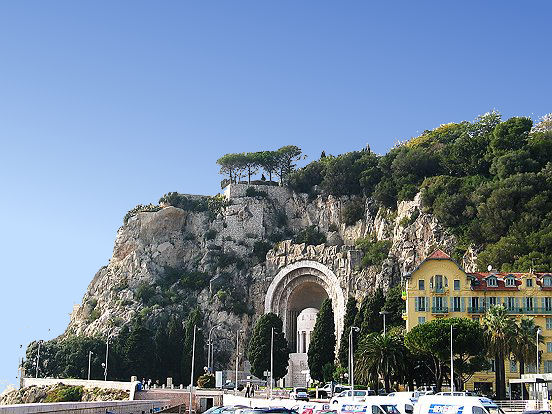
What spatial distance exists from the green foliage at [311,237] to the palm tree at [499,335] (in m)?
47.2

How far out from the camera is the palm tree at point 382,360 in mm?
61719

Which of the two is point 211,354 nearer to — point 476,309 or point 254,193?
point 254,193

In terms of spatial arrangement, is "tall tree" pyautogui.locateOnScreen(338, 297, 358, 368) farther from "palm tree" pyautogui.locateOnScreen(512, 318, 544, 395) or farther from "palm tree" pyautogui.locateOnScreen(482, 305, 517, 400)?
"palm tree" pyautogui.locateOnScreen(512, 318, 544, 395)

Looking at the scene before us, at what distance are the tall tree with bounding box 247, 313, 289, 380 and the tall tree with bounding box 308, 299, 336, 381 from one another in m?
4.82

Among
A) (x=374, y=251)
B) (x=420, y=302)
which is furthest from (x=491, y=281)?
(x=374, y=251)

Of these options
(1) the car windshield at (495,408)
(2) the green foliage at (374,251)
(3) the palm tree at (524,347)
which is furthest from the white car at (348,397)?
(2) the green foliage at (374,251)

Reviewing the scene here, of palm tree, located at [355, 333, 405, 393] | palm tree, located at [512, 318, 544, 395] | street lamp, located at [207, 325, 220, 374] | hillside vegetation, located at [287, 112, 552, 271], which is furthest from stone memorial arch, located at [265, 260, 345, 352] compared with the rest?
palm tree, located at [512, 318, 544, 395]

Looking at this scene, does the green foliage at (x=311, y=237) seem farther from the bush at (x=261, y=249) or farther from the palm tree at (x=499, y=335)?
the palm tree at (x=499, y=335)

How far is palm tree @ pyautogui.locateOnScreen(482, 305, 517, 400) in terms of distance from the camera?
60188mm

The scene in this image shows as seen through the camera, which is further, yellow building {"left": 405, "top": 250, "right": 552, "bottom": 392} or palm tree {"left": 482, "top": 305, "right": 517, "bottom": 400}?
yellow building {"left": 405, "top": 250, "right": 552, "bottom": 392}

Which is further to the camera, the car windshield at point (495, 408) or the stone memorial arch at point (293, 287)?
the stone memorial arch at point (293, 287)

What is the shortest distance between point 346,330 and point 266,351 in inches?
431

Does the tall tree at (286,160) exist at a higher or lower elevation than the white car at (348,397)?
higher

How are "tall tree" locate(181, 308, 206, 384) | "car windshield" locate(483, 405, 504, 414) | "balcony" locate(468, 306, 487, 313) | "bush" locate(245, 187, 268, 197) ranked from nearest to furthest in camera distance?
"car windshield" locate(483, 405, 504, 414)
"balcony" locate(468, 306, 487, 313)
"tall tree" locate(181, 308, 206, 384)
"bush" locate(245, 187, 268, 197)
